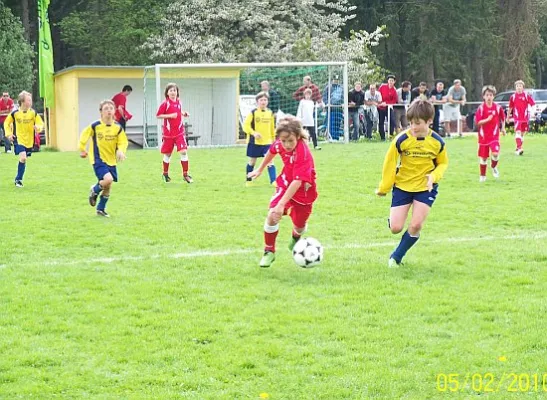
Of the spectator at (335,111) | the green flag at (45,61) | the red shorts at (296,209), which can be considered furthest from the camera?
the green flag at (45,61)

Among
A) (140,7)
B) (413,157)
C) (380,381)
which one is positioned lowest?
(380,381)

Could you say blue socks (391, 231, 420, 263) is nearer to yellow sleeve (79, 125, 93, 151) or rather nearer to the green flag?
yellow sleeve (79, 125, 93, 151)

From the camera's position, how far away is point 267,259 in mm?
8992

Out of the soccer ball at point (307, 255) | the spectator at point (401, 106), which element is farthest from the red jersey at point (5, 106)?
the soccer ball at point (307, 255)

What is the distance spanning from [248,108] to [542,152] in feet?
35.6

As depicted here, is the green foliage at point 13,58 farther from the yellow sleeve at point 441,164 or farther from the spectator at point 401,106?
the yellow sleeve at point 441,164

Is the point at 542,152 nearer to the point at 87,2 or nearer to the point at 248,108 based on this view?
the point at 248,108

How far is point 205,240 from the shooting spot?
35.2 feet

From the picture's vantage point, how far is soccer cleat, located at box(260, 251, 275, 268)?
898cm

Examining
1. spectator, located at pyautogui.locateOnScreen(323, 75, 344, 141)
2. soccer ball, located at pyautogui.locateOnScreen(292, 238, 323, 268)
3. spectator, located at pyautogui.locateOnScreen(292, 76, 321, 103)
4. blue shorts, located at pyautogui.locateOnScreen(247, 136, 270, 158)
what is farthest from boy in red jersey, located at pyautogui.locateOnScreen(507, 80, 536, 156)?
soccer ball, located at pyautogui.locateOnScreen(292, 238, 323, 268)

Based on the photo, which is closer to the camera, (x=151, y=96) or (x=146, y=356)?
(x=146, y=356)

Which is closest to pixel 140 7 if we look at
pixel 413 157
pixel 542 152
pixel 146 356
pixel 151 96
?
pixel 151 96
